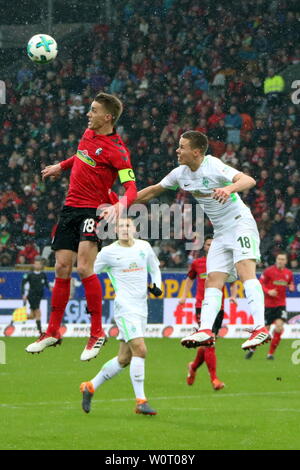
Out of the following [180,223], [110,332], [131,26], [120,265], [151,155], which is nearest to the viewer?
[120,265]

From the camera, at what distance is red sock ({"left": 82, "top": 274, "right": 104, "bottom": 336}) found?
33.9ft

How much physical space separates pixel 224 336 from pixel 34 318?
15.3ft

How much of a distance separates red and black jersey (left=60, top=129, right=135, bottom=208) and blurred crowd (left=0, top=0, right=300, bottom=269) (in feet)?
49.9

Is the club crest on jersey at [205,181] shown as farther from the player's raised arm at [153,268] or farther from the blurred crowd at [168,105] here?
the blurred crowd at [168,105]

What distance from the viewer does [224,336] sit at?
79.8 feet

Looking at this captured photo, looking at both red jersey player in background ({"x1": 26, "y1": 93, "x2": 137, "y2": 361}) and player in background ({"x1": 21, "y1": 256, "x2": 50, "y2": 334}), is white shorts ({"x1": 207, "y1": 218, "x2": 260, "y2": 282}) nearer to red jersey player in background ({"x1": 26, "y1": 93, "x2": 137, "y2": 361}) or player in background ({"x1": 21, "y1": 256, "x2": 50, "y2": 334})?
red jersey player in background ({"x1": 26, "y1": 93, "x2": 137, "y2": 361})

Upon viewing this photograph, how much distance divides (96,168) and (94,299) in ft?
4.67

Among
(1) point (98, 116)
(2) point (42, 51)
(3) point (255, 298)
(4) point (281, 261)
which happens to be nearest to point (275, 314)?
(4) point (281, 261)

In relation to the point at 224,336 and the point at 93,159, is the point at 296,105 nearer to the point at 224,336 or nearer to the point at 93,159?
the point at 224,336

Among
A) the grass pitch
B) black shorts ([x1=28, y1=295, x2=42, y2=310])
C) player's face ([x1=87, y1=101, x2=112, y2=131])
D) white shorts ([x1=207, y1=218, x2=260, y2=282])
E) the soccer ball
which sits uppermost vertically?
the soccer ball

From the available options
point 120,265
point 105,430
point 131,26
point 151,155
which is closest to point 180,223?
point 151,155

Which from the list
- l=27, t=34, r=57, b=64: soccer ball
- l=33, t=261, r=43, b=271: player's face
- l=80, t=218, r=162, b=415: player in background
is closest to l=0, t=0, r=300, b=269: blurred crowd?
l=33, t=261, r=43, b=271: player's face

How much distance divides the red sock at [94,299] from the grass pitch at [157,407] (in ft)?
3.91

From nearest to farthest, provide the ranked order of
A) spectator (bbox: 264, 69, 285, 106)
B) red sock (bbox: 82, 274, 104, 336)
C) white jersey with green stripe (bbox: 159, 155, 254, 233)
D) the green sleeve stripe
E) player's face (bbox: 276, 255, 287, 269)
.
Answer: the green sleeve stripe → white jersey with green stripe (bbox: 159, 155, 254, 233) → red sock (bbox: 82, 274, 104, 336) → player's face (bbox: 276, 255, 287, 269) → spectator (bbox: 264, 69, 285, 106)
